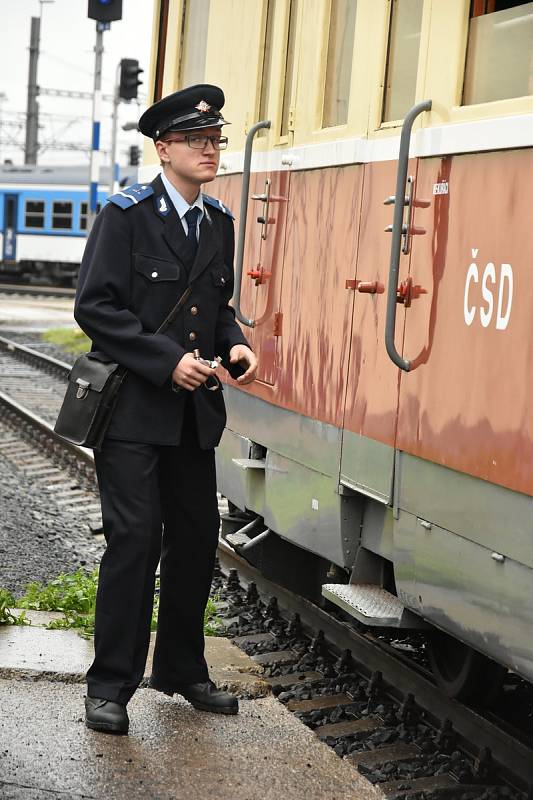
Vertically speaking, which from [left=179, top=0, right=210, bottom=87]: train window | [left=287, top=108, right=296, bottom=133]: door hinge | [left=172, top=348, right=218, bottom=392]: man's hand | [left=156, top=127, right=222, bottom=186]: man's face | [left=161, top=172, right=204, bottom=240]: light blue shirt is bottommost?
[left=172, top=348, right=218, bottom=392]: man's hand

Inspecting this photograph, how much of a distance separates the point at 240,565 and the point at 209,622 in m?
1.13

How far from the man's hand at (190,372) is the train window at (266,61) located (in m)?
2.01

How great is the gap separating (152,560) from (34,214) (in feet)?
117

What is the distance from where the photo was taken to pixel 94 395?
4301 mm

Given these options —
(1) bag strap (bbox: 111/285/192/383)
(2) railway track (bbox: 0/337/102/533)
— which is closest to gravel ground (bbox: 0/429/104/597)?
(2) railway track (bbox: 0/337/102/533)

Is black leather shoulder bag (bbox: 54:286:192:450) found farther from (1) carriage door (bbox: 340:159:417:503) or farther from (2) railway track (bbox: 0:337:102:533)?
(2) railway track (bbox: 0:337:102:533)

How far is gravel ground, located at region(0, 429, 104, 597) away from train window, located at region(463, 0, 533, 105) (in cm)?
385

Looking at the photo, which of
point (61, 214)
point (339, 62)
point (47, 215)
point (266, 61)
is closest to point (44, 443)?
point (266, 61)

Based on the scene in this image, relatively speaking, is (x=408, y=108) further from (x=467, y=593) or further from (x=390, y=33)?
(x=467, y=593)

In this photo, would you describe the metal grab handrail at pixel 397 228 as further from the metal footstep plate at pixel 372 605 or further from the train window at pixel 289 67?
the train window at pixel 289 67

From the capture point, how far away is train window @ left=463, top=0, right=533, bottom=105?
393 centimetres

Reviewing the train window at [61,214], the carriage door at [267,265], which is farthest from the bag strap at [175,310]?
the train window at [61,214]

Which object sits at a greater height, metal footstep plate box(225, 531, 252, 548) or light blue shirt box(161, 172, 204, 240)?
light blue shirt box(161, 172, 204, 240)

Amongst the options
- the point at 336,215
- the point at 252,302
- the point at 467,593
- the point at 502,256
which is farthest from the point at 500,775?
the point at 252,302
